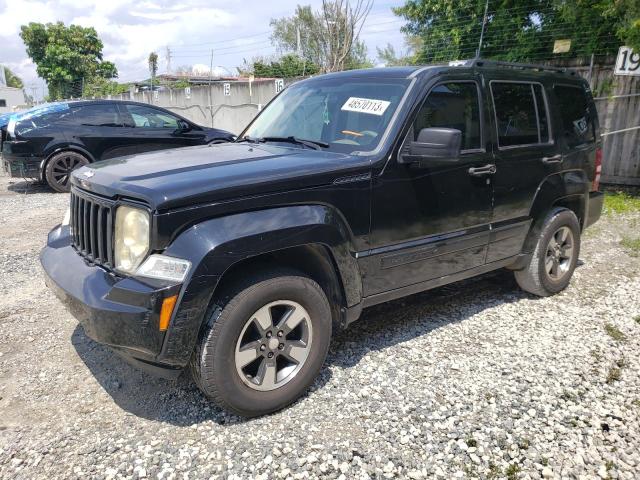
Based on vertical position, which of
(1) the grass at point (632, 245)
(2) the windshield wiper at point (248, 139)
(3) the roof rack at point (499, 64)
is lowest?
(1) the grass at point (632, 245)

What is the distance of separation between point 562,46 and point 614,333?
6.98 meters

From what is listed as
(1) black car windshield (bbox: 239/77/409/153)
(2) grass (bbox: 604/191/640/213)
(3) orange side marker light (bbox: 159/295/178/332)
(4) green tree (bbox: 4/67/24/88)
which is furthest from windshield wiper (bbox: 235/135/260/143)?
(4) green tree (bbox: 4/67/24/88)

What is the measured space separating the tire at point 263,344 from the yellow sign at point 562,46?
27.7ft

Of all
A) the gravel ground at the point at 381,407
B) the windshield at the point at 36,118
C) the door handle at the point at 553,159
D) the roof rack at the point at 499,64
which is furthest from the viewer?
the windshield at the point at 36,118

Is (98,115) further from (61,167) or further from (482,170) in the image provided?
(482,170)

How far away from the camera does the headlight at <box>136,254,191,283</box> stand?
7.92ft

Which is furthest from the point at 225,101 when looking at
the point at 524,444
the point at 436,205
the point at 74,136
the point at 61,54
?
Answer: the point at 61,54

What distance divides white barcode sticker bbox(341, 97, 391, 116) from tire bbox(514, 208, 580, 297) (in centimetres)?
196

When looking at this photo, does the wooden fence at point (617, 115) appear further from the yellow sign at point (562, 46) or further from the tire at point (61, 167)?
the tire at point (61, 167)

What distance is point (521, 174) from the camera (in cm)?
398

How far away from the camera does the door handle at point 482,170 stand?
142 inches

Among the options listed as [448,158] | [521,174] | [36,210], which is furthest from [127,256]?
[36,210]

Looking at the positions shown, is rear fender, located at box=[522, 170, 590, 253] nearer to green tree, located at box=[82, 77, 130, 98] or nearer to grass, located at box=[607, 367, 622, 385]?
grass, located at box=[607, 367, 622, 385]

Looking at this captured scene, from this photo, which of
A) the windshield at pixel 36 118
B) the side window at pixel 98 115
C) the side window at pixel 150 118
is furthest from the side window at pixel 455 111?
the windshield at pixel 36 118
